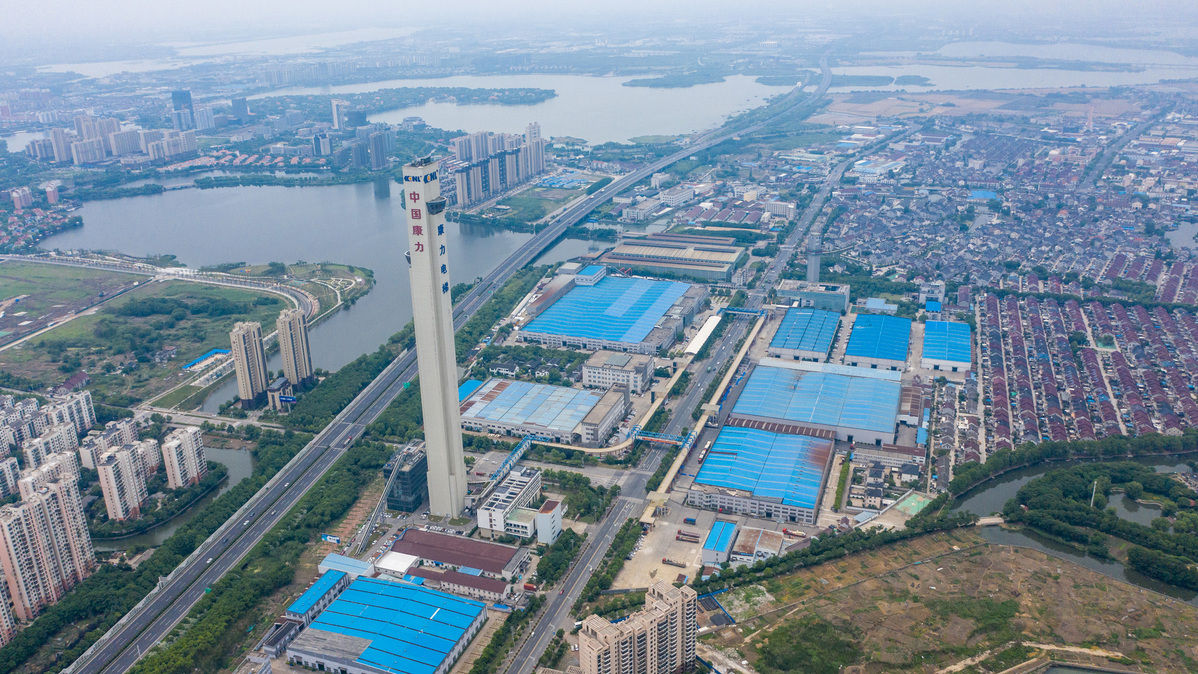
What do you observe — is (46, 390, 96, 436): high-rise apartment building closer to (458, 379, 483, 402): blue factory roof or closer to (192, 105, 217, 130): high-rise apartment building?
(458, 379, 483, 402): blue factory roof

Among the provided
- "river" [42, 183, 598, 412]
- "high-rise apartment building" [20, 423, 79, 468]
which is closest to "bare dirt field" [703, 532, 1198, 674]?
"high-rise apartment building" [20, 423, 79, 468]

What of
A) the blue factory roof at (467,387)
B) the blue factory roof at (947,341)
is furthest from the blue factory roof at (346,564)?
the blue factory roof at (947,341)

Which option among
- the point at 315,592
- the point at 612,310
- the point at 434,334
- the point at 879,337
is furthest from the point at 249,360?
the point at 879,337

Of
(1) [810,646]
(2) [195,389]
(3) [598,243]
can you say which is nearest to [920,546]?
(1) [810,646]

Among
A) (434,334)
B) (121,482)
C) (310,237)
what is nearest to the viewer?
(434,334)

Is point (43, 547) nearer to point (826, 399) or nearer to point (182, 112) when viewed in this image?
point (826, 399)

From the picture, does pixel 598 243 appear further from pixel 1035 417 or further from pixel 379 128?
pixel 379 128

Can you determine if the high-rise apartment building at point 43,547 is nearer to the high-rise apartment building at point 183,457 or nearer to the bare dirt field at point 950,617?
the high-rise apartment building at point 183,457
